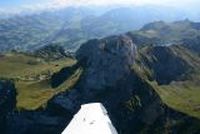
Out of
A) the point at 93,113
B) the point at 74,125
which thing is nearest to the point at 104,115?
the point at 93,113

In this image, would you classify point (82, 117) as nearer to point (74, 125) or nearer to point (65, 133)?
point (74, 125)

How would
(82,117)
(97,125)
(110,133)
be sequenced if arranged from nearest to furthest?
(110,133) < (97,125) < (82,117)

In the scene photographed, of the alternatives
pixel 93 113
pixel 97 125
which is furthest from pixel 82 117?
pixel 97 125

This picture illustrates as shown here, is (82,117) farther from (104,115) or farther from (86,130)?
(86,130)

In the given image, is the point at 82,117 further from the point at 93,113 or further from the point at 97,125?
the point at 97,125

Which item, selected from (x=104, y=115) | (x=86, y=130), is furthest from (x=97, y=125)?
(x=104, y=115)

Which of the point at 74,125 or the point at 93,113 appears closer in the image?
the point at 74,125

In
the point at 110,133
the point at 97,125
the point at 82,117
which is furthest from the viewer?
the point at 82,117

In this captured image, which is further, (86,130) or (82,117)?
(82,117)
